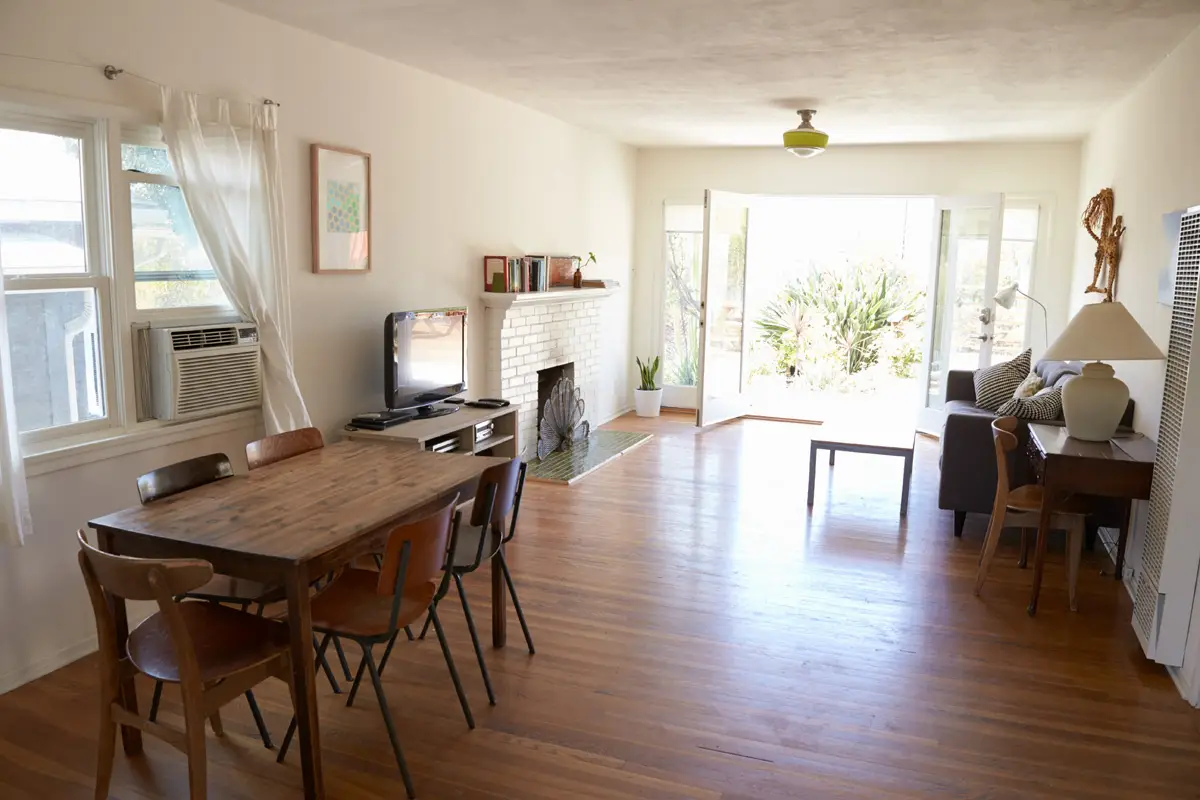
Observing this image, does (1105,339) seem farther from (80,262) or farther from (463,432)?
(80,262)

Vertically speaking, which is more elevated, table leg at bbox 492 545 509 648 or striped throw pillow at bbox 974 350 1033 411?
striped throw pillow at bbox 974 350 1033 411

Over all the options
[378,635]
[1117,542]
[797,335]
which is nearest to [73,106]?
[378,635]

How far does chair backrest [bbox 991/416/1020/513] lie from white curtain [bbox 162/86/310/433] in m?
3.21

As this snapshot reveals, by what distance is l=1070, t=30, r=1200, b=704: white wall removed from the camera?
3.17m

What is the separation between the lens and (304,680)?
2.35 meters

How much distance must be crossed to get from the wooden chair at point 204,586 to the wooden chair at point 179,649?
18 cm

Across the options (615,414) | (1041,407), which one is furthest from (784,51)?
(615,414)

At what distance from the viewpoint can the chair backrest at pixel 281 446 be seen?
3.27 metres

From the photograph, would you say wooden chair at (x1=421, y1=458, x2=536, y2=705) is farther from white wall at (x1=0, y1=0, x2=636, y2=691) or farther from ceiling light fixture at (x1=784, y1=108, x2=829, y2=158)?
ceiling light fixture at (x1=784, y1=108, x2=829, y2=158)

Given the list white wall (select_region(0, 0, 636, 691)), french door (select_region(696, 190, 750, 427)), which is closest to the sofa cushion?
french door (select_region(696, 190, 750, 427))

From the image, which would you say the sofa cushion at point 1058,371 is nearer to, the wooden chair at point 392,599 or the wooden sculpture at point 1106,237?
the wooden sculpture at point 1106,237

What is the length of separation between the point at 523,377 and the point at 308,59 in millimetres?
2751

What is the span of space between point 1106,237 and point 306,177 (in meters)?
4.97

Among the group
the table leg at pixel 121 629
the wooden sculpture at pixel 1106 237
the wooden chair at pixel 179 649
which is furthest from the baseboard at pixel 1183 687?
the table leg at pixel 121 629
